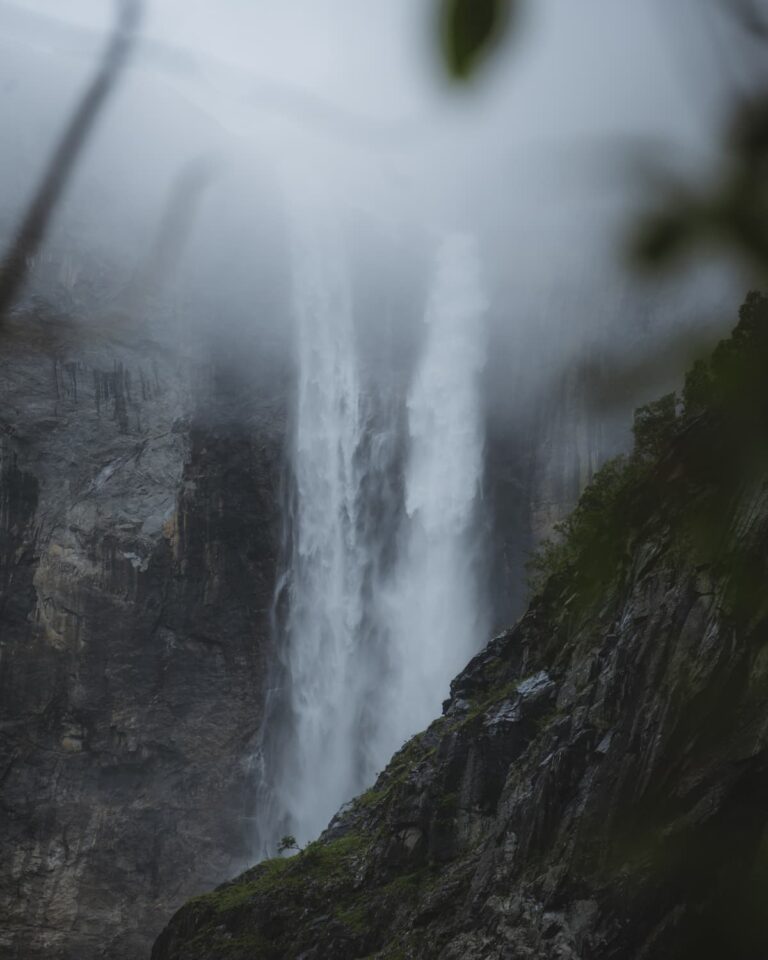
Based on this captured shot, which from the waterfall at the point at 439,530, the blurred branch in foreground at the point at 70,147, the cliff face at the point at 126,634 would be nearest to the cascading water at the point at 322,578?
the cliff face at the point at 126,634

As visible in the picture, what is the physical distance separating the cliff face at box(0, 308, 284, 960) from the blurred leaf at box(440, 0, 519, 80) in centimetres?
3351

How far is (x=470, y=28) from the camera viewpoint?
1.05 metres

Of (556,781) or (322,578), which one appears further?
(322,578)

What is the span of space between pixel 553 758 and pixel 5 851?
24.1 m

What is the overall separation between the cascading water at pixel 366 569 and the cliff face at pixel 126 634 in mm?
1098

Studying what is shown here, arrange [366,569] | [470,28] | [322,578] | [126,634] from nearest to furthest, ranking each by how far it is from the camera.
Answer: [470,28]
[126,634]
[366,569]
[322,578]

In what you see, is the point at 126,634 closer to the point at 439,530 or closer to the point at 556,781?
the point at 439,530

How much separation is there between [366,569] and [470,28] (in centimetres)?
3542

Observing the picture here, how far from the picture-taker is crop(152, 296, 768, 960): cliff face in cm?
1003

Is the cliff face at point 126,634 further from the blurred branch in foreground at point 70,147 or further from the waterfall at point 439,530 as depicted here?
the blurred branch in foreground at point 70,147

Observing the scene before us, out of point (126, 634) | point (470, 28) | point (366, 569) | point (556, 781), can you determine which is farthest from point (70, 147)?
point (366, 569)

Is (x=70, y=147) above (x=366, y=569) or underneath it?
underneath

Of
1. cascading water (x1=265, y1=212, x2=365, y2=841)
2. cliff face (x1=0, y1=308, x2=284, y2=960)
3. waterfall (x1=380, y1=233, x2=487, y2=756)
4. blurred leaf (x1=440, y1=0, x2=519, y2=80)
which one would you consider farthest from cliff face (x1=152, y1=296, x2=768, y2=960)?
cascading water (x1=265, y1=212, x2=365, y2=841)

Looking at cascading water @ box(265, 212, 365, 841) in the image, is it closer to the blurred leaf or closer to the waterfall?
the waterfall
